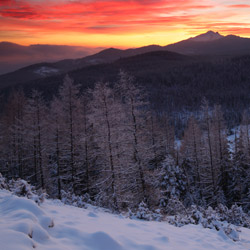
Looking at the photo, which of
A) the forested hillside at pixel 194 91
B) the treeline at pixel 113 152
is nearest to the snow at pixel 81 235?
the treeline at pixel 113 152

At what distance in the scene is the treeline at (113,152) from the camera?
53.7 ft

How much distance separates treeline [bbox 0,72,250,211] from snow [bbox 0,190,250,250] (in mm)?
5227

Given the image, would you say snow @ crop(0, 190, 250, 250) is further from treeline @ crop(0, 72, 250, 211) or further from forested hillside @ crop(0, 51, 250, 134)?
forested hillside @ crop(0, 51, 250, 134)

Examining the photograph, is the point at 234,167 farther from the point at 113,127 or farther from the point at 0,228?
the point at 0,228

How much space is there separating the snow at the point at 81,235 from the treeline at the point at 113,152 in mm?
5227

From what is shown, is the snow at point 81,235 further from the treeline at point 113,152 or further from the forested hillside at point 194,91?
the forested hillside at point 194,91

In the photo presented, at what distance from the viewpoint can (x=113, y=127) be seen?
54.4ft

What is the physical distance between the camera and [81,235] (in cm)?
538

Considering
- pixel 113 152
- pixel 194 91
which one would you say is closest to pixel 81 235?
pixel 113 152

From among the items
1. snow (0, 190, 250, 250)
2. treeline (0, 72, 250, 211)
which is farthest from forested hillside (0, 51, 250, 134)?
snow (0, 190, 250, 250)

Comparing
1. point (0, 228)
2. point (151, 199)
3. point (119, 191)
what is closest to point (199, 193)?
point (151, 199)

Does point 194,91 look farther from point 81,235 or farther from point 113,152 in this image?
point 81,235

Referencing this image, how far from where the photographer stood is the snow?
446 centimetres

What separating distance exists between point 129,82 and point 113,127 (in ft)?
10.8
